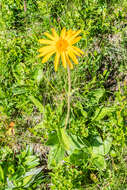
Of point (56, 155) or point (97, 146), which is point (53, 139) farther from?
point (97, 146)

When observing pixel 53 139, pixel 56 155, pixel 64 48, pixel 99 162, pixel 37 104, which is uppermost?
pixel 64 48

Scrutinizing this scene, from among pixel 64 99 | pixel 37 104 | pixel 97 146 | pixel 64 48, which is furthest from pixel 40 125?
pixel 64 48

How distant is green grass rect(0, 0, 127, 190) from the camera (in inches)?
86.3

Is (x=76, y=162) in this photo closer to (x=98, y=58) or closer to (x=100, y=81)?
(x=100, y=81)

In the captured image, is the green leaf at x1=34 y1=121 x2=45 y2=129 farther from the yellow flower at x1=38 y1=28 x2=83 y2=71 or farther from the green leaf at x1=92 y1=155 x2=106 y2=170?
the yellow flower at x1=38 y1=28 x2=83 y2=71

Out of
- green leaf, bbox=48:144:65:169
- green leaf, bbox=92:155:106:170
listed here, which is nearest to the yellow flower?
green leaf, bbox=48:144:65:169

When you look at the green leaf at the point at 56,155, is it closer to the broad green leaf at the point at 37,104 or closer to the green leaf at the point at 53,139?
the green leaf at the point at 53,139

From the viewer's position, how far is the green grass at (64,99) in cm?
219

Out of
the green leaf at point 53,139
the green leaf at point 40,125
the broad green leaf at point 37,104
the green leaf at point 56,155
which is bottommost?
the green leaf at point 56,155

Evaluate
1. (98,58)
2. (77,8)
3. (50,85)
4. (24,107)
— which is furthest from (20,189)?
(77,8)

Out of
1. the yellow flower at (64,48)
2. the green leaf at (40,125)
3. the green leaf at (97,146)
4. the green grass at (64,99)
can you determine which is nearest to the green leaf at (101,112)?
the green grass at (64,99)

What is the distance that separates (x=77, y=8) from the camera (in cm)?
250

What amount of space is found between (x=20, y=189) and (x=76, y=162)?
24.6 inches

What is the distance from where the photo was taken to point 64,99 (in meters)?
2.32
